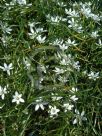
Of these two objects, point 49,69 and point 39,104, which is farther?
point 49,69

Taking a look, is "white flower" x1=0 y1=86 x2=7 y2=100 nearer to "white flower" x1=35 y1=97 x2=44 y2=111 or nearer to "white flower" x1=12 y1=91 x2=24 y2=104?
"white flower" x1=12 y1=91 x2=24 y2=104

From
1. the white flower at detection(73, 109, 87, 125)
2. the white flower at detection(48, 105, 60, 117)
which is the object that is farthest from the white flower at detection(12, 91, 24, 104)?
the white flower at detection(73, 109, 87, 125)

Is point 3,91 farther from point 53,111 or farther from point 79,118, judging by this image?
point 79,118

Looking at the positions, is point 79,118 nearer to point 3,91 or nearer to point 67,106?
point 67,106

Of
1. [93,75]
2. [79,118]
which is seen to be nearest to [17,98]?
[79,118]

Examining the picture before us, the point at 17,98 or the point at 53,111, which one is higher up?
the point at 17,98

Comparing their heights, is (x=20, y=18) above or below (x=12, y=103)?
above

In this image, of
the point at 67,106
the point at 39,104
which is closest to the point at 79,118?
the point at 67,106

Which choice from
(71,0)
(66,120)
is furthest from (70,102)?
(71,0)

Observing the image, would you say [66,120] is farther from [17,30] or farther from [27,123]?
[17,30]
